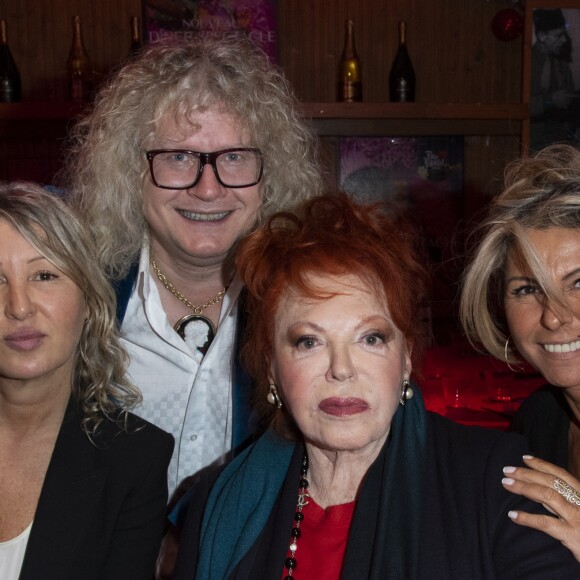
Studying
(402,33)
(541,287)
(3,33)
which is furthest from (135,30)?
(541,287)

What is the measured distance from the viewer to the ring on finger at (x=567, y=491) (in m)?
1.44

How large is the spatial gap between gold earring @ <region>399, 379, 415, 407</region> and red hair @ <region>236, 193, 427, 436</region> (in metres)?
0.09

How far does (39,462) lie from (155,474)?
0.27 metres

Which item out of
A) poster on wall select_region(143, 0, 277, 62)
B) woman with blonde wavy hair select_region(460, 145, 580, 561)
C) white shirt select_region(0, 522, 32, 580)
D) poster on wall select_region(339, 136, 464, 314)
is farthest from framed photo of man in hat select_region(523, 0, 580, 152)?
white shirt select_region(0, 522, 32, 580)

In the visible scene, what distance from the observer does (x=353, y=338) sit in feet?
4.91

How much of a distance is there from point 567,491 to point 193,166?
1.17m

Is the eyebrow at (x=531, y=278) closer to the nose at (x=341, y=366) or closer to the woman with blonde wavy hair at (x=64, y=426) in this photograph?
the nose at (x=341, y=366)

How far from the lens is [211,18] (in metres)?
3.99

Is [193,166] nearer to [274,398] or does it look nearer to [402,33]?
[274,398]

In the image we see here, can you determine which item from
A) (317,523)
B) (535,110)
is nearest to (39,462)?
(317,523)

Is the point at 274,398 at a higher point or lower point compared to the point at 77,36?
lower

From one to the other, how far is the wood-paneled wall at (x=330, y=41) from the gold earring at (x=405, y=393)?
274cm

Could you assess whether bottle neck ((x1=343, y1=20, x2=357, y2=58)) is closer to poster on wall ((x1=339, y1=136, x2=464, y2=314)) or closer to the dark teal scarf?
poster on wall ((x1=339, y1=136, x2=464, y2=314))

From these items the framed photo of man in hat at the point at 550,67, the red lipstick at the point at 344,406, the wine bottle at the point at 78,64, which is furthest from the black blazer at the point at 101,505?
the framed photo of man in hat at the point at 550,67
